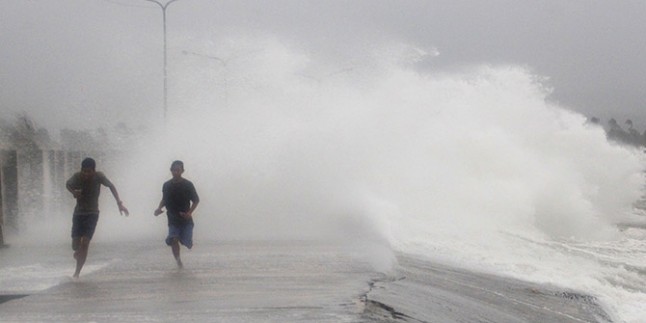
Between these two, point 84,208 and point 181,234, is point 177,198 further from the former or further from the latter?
point 84,208

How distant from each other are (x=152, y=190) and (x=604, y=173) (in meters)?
23.1

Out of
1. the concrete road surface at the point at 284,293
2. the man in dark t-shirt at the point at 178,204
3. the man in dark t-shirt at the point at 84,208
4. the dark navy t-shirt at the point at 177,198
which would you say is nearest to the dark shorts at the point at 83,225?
the man in dark t-shirt at the point at 84,208

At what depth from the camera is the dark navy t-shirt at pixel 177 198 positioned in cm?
1455

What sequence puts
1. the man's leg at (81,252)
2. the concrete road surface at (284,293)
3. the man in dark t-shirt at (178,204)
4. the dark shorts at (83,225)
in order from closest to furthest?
the concrete road surface at (284,293) < the man's leg at (81,252) < the dark shorts at (83,225) < the man in dark t-shirt at (178,204)

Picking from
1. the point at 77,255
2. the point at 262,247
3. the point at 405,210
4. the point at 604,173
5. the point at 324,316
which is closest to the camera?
the point at 324,316

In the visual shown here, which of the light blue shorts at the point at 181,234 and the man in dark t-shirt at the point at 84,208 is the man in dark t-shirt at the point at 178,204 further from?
the man in dark t-shirt at the point at 84,208

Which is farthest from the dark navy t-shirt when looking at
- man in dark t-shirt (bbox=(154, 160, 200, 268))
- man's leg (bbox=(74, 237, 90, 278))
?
man's leg (bbox=(74, 237, 90, 278))

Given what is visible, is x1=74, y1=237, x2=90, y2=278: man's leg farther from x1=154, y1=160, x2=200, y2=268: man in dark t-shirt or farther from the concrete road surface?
x1=154, y1=160, x2=200, y2=268: man in dark t-shirt

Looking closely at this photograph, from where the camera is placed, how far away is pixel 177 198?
14555 mm

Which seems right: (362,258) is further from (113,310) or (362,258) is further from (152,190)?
(152,190)

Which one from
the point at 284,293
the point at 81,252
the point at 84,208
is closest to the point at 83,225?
the point at 84,208

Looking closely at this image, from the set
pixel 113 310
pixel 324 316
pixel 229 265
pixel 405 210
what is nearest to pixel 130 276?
pixel 229 265

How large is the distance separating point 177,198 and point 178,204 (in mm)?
80

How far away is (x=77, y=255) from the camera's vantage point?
544 inches
